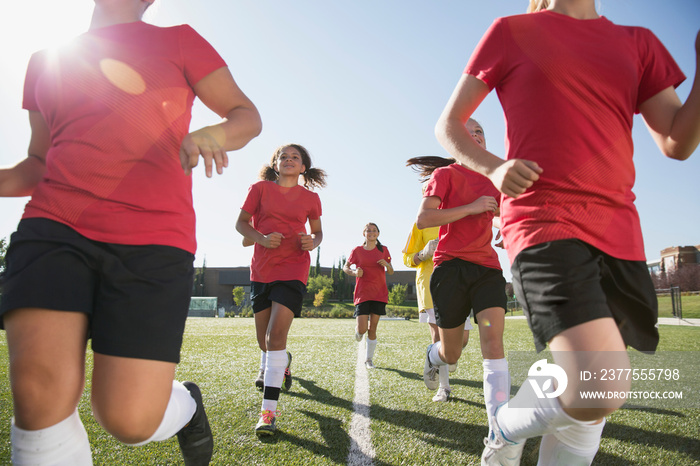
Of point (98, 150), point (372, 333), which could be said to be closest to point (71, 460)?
point (98, 150)

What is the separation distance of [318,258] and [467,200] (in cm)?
6060

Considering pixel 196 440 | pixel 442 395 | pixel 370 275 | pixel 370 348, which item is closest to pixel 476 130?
pixel 442 395

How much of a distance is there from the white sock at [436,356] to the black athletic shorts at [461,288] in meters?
0.70

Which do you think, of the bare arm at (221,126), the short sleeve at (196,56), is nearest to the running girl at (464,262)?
the bare arm at (221,126)

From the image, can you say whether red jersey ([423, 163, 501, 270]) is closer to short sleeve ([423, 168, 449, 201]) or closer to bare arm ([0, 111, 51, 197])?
short sleeve ([423, 168, 449, 201])

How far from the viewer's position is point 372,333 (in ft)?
24.0

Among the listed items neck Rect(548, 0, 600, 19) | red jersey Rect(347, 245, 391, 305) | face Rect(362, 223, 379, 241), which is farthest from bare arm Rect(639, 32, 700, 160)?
face Rect(362, 223, 379, 241)

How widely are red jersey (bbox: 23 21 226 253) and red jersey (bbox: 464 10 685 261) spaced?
4.17ft

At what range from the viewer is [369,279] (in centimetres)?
820

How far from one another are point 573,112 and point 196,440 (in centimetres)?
222

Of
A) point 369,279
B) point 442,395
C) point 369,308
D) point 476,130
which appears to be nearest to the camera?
point 476,130

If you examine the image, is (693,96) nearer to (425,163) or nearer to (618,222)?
(618,222)

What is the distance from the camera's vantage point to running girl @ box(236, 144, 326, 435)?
3.82 metres

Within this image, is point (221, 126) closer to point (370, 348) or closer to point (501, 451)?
point (501, 451)
